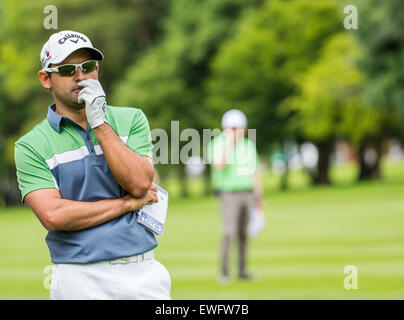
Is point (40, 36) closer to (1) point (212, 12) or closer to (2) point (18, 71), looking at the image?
(2) point (18, 71)

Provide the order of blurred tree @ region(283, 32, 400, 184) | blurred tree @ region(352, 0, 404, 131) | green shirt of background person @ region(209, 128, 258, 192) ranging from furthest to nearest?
1. blurred tree @ region(283, 32, 400, 184)
2. blurred tree @ region(352, 0, 404, 131)
3. green shirt of background person @ region(209, 128, 258, 192)

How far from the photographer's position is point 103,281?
3.77 meters

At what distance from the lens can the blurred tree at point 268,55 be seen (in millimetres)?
45875

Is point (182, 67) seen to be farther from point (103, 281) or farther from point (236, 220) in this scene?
point (103, 281)

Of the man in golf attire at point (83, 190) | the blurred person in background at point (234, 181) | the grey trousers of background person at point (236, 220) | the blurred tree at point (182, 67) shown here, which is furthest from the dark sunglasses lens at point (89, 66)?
the blurred tree at point (182, 67)

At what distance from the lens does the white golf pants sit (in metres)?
3.77

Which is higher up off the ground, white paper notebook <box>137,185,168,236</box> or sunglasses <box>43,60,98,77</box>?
sunglasses <box>43,60,98,77</box>

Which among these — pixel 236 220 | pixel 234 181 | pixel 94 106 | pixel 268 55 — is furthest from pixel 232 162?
pixel 268 55

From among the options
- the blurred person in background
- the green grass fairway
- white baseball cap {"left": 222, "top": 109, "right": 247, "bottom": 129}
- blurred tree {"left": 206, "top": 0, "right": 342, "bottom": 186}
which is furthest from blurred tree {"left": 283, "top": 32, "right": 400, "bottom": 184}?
the blurred person in background

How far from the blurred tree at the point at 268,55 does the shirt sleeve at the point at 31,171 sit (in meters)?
42.5

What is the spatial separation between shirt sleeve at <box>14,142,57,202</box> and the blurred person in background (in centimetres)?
680

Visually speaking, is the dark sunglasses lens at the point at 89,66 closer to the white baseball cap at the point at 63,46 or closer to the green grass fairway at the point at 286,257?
the white baseball cap at the point at 63,46

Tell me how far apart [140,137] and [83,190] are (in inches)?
17.4

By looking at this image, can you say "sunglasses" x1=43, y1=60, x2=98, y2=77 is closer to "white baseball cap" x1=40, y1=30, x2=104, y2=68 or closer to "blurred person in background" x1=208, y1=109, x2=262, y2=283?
"white baseball cap" x1=40, y1=30, x2=104, y2=68
